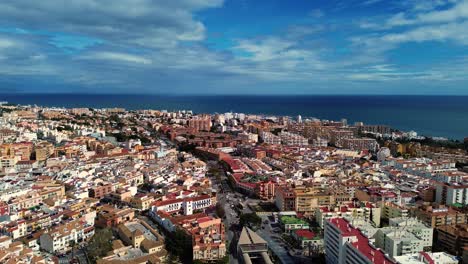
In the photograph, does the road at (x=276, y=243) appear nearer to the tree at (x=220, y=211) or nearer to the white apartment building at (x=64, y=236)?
the tree at (x=220, y=211)

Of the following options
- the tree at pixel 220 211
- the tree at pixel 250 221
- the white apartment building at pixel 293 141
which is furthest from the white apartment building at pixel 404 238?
the white apartment building at pixel 293 141

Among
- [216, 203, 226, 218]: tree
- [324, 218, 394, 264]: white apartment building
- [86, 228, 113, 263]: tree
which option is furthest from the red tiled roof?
[86, 228, 113, 263]: tree

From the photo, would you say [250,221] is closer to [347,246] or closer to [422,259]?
[347,246]

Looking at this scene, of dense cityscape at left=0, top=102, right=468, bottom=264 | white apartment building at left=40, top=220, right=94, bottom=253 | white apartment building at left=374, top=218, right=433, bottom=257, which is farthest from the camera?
white apartment building at left=40, top=220, right=94, bottom=253

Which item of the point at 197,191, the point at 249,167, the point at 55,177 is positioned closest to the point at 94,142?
the point at 55,177

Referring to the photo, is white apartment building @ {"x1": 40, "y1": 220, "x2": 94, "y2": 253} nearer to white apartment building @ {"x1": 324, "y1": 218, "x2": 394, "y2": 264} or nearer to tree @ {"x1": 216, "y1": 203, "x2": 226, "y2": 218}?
tree @ {"x1": 216, "y1": 203, "x2": 226, "y2": 218}

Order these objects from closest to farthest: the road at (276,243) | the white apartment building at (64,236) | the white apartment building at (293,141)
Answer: the road at (276,243), the white apartment building at (64,236), the white apartment building at (293,141)

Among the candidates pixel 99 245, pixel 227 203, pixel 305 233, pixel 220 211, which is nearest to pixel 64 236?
pixel 99 245
